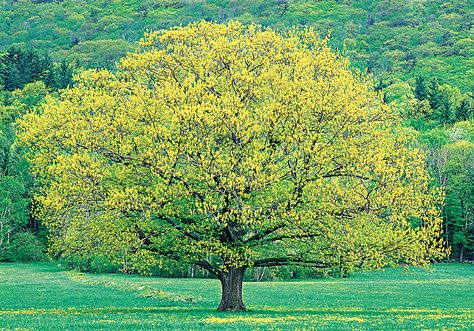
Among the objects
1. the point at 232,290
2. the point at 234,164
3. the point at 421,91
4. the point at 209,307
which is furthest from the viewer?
the point at 421,91

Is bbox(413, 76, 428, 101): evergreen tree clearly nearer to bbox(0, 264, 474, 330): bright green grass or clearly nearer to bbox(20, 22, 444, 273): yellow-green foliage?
bbox(0, 264, 474, 330): bright green grass

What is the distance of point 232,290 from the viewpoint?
41281 millimetres

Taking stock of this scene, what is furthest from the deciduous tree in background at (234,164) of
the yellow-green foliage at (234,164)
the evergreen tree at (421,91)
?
the evergreen tree at (421,91)

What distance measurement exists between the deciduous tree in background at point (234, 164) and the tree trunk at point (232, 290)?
127 millimetres

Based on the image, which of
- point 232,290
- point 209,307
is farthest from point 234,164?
point 209,307

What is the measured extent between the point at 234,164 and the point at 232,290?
9.09 m

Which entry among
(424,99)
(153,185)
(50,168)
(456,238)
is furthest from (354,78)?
(424,99)

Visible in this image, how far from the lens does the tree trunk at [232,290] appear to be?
4106 cm

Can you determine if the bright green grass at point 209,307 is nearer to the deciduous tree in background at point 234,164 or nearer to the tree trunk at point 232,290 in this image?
the tree trunk at point 232,290

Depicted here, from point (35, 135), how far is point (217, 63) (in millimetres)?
10639

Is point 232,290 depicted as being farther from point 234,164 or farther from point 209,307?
point 234,164

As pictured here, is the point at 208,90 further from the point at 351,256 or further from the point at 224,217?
the point at 351,256

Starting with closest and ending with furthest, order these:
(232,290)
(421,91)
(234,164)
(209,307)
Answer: (234,164) < (232,290) < (209,307) < (421,91)

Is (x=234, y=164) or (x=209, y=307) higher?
(x=234, y=164)
